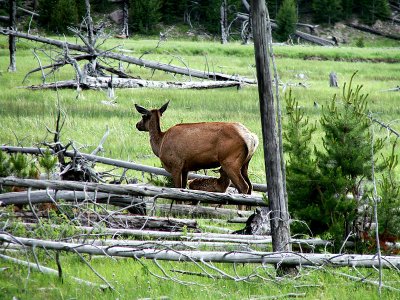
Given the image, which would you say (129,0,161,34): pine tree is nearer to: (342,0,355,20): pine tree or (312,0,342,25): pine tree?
(312,0,342,25): pine tree

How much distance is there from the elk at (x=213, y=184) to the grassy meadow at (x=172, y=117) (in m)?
1.95

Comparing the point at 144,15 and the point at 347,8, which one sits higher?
the point at 347,8

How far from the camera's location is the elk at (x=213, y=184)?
12.1m

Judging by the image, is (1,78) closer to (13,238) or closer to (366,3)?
(13,238)

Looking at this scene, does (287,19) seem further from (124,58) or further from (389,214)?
(389,214)

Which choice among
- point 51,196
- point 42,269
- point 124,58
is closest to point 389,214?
point 42,269

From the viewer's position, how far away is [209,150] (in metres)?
11.9

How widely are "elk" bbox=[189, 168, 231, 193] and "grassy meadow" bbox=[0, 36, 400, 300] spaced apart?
76.8 inches

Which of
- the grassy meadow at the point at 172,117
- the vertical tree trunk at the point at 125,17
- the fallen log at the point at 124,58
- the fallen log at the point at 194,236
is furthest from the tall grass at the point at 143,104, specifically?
the vertical tree trunk at the point at 125,17

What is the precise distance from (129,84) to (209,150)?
14951 millimetres

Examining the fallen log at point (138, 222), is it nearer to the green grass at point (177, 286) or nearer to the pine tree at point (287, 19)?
the green grass at point (177, 286)

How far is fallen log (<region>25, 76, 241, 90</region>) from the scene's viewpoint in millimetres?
25391

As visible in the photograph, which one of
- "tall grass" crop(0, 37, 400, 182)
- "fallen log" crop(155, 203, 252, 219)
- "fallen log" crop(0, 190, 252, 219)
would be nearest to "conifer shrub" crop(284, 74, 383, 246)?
"tall grass" crop(0, 37, 400, 182)

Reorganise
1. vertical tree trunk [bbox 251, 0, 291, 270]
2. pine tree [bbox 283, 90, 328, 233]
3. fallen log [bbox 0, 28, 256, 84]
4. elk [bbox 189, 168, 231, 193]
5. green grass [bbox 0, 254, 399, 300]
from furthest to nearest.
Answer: fallen log [bbox 0, 28, 256, 84] → elk [bbox 189, 168, 231, 193] → pine tree [bbox 283, 90, 328, 233] → vertical tree trunk [bbox 251, 0, 291, 270] → green grass [bbox 0, 254, 399, 300]
